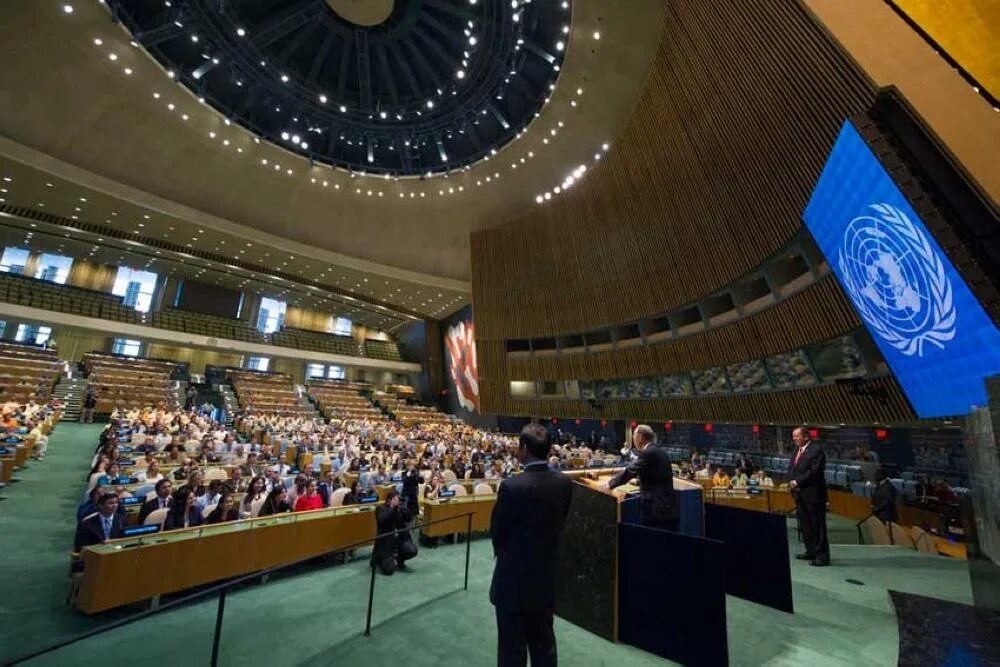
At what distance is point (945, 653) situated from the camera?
211 cm

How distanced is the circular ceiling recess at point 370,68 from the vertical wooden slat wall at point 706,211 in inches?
158

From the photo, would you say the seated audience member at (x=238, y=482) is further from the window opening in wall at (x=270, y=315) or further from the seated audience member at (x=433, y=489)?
the window opening in wall at (x=270, y=315)

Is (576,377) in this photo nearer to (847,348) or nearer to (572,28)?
(847,348)

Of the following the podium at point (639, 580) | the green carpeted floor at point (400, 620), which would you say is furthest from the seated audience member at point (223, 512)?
the podium at point (639, 580)

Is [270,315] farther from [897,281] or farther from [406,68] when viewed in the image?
[897,281]

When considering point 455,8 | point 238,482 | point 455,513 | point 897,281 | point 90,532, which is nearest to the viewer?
point 90,532

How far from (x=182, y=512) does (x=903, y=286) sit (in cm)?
1031

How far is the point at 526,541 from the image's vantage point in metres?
2.29

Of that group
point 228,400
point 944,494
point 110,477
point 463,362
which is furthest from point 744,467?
point 228,400

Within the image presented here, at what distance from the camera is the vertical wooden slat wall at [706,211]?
946cm

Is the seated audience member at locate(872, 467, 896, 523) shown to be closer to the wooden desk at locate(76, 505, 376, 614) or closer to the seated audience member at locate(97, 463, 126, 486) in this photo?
the wooden desk at locate(76, 505, 376, 614)

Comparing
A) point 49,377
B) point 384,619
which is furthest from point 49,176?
point 384,619

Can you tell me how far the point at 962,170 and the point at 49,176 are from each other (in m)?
26.2

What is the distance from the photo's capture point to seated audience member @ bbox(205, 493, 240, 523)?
19.4ft
